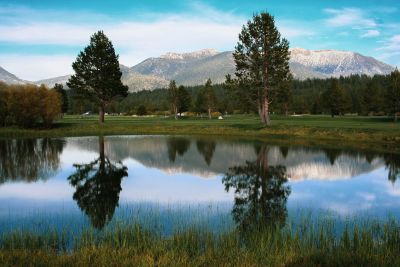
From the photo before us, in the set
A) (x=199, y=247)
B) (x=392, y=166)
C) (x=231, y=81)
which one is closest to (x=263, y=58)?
(x=231, y=81)

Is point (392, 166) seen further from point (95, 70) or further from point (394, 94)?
point (394, 94)

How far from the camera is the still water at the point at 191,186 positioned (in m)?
16.4

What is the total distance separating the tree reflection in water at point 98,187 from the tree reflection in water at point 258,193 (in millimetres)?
5866

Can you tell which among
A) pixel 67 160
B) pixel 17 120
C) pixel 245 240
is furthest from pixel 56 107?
pixel 245 240

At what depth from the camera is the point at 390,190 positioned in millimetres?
22312

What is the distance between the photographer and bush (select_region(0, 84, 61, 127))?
68.9 meters

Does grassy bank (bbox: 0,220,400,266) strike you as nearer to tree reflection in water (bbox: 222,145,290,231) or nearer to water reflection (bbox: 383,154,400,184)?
tree reflection in water (bbox: 222,145,290,231)

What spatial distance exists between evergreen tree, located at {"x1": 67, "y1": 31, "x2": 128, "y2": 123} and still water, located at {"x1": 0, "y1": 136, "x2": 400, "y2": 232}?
124ft

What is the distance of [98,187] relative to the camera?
74.7 ft

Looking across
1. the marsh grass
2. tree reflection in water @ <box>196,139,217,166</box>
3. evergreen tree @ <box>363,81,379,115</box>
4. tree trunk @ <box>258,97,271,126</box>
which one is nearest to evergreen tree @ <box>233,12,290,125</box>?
tree trunk @ <box>258,97,271,126</box>

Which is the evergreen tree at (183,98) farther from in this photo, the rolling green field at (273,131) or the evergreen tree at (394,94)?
the evergreen tree at (394,94)

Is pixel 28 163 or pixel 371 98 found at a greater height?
pixel 371 98

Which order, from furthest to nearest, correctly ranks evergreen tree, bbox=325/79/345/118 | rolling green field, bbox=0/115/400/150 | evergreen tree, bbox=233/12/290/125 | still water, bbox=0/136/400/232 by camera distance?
1. evergreen tree, bbox=325/79/345/118
2. evergreen tree, bbox=233/12/290/125
3. rolling green field, bbox=0/115/400/150
4. still water, bbox=0/136/400/232

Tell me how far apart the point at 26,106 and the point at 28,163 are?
42.6 m
